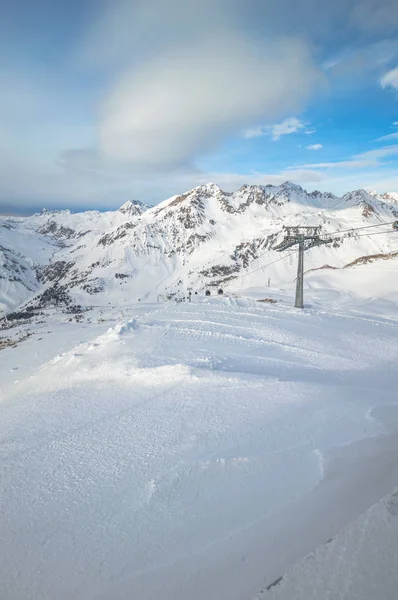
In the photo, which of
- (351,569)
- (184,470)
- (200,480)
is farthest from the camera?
→ (184,470)

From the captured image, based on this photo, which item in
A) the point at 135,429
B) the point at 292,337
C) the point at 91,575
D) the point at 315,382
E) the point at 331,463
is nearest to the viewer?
the point at 91,575

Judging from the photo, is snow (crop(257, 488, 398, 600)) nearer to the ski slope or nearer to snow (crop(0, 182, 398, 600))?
snow (crop(0, 182, 398, 600))

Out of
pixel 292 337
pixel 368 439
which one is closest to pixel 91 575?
pixel 368 439

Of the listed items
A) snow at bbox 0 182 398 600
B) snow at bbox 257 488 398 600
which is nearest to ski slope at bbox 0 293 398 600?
snow at bbox 0 182 398 600

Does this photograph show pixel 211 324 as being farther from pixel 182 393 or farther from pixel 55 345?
pixel 55 345

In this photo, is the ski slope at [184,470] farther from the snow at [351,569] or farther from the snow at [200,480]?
the snow at [351,569]

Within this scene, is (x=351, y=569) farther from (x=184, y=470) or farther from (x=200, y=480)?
(x=184, y=470)

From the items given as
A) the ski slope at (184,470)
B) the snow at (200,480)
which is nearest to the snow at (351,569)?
the snow at (200,480)

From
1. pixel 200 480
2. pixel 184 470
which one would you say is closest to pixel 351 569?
pixel 200 480
